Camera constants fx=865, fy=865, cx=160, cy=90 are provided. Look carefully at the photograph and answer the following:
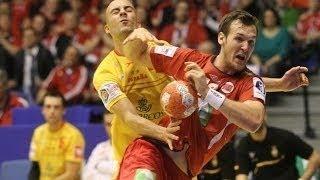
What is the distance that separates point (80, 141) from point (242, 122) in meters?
4.19

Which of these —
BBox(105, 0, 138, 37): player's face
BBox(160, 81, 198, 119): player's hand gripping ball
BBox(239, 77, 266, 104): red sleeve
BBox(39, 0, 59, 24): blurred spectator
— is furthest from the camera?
BBox(39, 0, 59, 24): blurred spectator


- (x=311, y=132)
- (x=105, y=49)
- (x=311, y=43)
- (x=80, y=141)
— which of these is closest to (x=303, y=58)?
(x=311, y=43)

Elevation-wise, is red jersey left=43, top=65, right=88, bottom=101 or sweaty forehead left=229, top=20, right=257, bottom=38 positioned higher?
sweaty forehead left=229, top=20, right=257, bottom=38

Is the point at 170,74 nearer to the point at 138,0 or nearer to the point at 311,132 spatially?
the point at 311,132

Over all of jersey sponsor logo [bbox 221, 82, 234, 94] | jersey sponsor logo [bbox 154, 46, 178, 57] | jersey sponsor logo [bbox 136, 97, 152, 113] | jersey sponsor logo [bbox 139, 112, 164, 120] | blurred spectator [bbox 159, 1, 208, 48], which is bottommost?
blurred spectator [bbox 159, 1, 208, 48]

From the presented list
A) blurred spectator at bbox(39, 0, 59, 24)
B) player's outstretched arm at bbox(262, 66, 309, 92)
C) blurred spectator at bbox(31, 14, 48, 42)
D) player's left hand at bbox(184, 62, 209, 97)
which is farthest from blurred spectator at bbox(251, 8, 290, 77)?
player's left hand at bbox(184, 62, 209, 97)

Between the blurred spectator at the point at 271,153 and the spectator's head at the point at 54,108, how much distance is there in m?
2.00

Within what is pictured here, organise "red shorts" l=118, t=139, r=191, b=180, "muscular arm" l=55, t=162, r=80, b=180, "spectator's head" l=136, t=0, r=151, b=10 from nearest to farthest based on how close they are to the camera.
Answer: "red shorts" l=118, t=139, r=191, b=180 → "muscular arm" l=55, t=162, r=80, b=180 → "spectator's head" l=136, t=0, r=151, b=10

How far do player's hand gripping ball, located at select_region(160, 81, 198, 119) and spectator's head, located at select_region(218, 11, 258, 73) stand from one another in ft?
1.47

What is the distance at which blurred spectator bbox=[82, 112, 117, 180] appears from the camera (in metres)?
8.97

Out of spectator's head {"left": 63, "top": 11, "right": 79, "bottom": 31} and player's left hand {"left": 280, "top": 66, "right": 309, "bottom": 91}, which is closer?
player's left hand {"left": 280, "top": 66, "right": 309, "bottom": 91}

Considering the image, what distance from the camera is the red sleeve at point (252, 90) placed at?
5.62m

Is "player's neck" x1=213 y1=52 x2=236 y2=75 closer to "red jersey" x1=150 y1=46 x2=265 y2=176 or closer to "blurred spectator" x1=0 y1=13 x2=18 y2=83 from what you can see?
"red jersey" x1=150 y1=46 x2=265 y2=176

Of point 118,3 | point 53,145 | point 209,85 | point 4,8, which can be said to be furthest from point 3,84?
point 209,85
